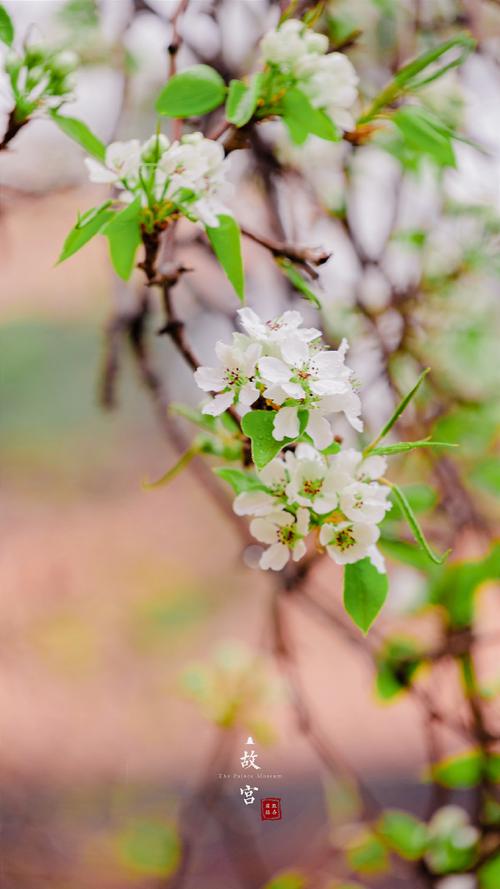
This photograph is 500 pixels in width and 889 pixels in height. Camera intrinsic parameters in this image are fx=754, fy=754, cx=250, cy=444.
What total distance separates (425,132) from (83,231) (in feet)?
0.89

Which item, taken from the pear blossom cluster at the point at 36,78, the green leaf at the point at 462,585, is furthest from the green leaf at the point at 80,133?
the green leaf at the point at 462,585

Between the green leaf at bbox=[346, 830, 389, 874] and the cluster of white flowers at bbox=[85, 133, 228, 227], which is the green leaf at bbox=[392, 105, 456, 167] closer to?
the cluster of white flowers at bbox=[85, 133, 228, 227]

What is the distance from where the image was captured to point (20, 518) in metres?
1.56

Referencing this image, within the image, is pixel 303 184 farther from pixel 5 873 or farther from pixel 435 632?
pixel 5 873

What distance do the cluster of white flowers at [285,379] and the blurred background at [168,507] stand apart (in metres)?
0.27

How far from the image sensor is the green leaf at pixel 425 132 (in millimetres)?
555

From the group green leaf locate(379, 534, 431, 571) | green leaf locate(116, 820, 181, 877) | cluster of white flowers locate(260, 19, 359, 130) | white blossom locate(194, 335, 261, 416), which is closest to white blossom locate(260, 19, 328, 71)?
cluster of white flowers locate(260, 19, 359, 130)

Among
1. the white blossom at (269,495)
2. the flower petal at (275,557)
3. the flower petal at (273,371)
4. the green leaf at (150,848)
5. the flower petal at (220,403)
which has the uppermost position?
the flower petal at (273,371)

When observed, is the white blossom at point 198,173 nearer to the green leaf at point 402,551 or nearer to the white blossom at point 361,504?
the white blossom at point 361,504

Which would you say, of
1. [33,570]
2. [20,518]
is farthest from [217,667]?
[20,518]

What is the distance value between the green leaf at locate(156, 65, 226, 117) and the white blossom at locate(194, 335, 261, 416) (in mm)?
205

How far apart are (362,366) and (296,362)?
2.34 feet

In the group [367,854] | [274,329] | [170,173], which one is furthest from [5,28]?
[367,854]

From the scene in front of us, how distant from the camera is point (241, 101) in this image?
0.48 meters
